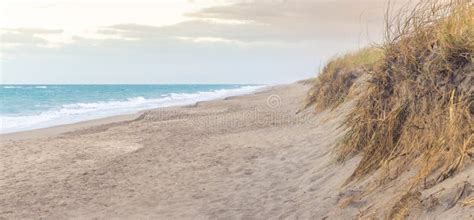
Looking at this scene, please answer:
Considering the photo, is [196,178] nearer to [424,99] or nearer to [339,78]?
[424,99]

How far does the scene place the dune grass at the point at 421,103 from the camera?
4.41 meters

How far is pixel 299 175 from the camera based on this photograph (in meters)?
7.06

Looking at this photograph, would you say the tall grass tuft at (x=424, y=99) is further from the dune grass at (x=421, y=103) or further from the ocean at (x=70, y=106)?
the ocean at (x=70, y=106)

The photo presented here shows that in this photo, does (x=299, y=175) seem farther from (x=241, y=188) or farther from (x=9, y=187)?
(x=9, y=187)

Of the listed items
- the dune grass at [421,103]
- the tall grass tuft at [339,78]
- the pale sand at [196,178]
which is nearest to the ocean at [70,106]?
the pale sand at [196,178]

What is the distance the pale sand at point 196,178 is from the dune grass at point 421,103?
0.29m

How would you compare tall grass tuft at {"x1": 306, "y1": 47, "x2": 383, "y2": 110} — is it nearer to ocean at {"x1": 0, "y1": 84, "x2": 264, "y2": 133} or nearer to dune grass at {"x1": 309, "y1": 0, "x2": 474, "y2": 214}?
dune grass at {"x1": 309, "y1": 0, "x2": 474, "y2": 214}

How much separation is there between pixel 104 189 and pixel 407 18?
504cm

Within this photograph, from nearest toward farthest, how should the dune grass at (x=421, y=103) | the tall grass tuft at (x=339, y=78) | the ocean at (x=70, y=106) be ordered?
the dune grass at (x=421, y=103)
the tall grass tuft at (x=339, y=78)
the ocean at (x=70, y=106)

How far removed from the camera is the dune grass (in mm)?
4406

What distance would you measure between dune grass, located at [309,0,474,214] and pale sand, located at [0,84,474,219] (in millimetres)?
289

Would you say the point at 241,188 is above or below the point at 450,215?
below

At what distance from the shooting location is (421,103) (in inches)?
208

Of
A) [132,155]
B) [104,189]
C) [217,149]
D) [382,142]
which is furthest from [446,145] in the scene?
[132,155]
